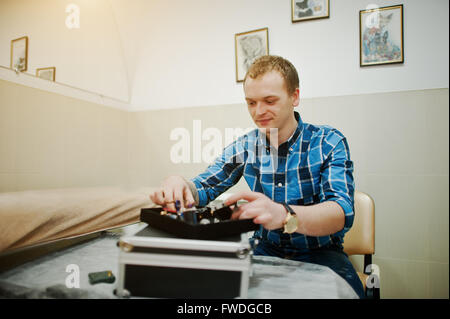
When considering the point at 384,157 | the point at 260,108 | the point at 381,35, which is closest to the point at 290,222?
the point at 260,108

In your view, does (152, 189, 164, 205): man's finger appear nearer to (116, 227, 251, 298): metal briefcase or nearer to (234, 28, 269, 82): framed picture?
(116, 227, 251, 298): metal briefcase

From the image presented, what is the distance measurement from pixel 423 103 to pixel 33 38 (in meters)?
2.31

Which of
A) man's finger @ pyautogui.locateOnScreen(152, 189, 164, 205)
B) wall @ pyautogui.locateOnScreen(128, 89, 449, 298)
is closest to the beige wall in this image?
wall @ pyautogui.locateOnScreen(128, 89, 449, 298)

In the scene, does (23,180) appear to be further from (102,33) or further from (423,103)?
(423,103)

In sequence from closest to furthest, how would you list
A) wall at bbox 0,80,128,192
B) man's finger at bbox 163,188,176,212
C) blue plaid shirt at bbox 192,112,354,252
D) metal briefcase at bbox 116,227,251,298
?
metal briefcase at bbox 116,227,251,298
man's finger at bbox 163,188,176,212
blue plaid shirt at bbox 192,112,354,252
wall at bbox 0,80,128,192

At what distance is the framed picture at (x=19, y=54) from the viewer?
4.40ft

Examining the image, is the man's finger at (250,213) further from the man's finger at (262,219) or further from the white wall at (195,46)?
the white wall at (195,46)

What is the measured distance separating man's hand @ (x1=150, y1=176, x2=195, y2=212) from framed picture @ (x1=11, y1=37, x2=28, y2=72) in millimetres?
1276

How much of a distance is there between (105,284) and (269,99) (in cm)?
74

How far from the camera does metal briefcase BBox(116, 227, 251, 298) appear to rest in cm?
43

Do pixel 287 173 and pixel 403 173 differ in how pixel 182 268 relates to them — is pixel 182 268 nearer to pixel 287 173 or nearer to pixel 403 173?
pixel 287 173

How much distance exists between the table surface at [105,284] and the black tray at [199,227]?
59 millimetres

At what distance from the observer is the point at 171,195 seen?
28.7 inches

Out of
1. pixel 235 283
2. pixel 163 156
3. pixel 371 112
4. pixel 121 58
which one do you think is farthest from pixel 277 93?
pixel 121 58
